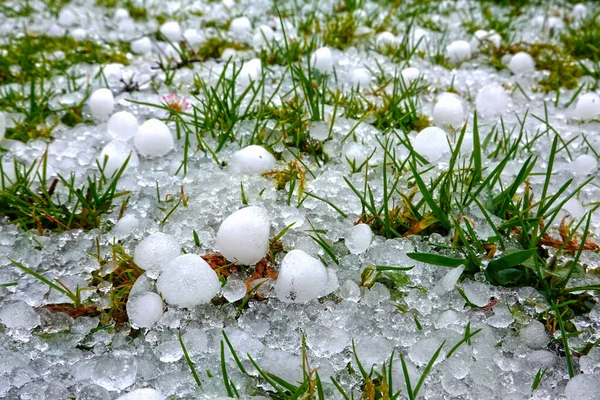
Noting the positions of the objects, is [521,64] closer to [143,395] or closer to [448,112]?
[448,112]

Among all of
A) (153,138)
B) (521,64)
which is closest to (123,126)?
(153,138)

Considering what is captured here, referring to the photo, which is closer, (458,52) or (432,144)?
(432,144)

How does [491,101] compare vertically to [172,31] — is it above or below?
below

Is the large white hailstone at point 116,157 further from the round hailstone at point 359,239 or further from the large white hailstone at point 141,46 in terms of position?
the large white hailstone at point 141,46

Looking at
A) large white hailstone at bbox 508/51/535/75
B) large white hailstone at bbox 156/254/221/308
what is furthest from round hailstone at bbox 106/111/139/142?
large white hailstone at bbox 508/51/535/75

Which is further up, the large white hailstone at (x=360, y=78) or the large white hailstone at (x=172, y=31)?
the large white hailstone at (x=172, y=31)

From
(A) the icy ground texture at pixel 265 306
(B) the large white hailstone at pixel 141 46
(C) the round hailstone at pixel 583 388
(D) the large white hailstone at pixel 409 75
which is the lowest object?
(C) the round hailstone at pixel 583 388

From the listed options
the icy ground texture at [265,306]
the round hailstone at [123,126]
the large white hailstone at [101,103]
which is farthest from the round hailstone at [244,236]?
the large white hailstone at [101,103]
